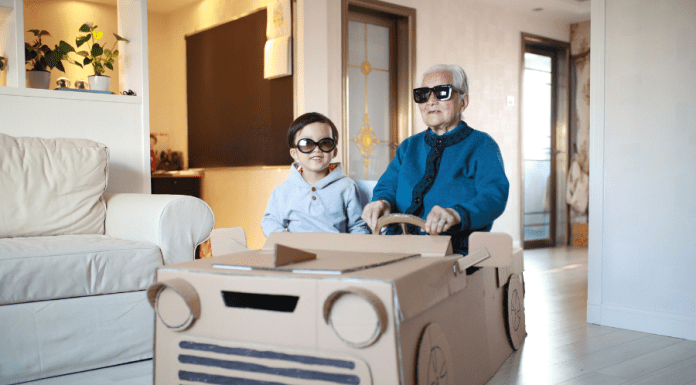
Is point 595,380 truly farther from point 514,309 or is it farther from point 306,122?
point 306,122

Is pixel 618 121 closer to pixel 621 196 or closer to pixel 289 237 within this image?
pixel 621 196

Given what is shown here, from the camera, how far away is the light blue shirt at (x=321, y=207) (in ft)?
6.12

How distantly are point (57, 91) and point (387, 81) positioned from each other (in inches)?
113

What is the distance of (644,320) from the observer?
2.34 m

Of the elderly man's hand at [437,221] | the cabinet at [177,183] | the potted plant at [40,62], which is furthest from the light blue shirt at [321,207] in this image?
the cabinet at [177,183]

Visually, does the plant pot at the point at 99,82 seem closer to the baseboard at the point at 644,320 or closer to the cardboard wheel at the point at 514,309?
the cardboard wheel at the point at 514,309

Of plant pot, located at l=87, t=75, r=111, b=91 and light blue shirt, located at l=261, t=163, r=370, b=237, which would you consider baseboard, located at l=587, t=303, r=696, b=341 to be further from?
plant pot, located at l=87, t=75, r=111, b=91

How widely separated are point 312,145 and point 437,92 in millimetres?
453

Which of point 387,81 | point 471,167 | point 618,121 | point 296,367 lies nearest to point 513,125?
point 387,81

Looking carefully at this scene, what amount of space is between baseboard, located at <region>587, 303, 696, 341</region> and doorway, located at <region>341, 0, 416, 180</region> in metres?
2.33

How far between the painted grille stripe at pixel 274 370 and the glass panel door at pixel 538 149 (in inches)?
211

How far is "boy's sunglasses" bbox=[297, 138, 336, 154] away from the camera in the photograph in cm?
183

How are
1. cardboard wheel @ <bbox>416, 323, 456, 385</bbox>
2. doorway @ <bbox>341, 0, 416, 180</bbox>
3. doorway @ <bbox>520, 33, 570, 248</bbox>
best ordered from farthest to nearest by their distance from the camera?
doorway @ <bbox>520, 33, 570, 248</bbox> → doorway @ <bbox>341, 0, 416, 180</bbox> → cardboard wheel @ <bbox>416, 323, 456, 385</bbox>

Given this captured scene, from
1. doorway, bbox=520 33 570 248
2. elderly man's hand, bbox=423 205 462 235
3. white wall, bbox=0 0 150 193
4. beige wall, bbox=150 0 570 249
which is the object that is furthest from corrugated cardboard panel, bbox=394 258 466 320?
doorway, bbox=520 33 570 248
